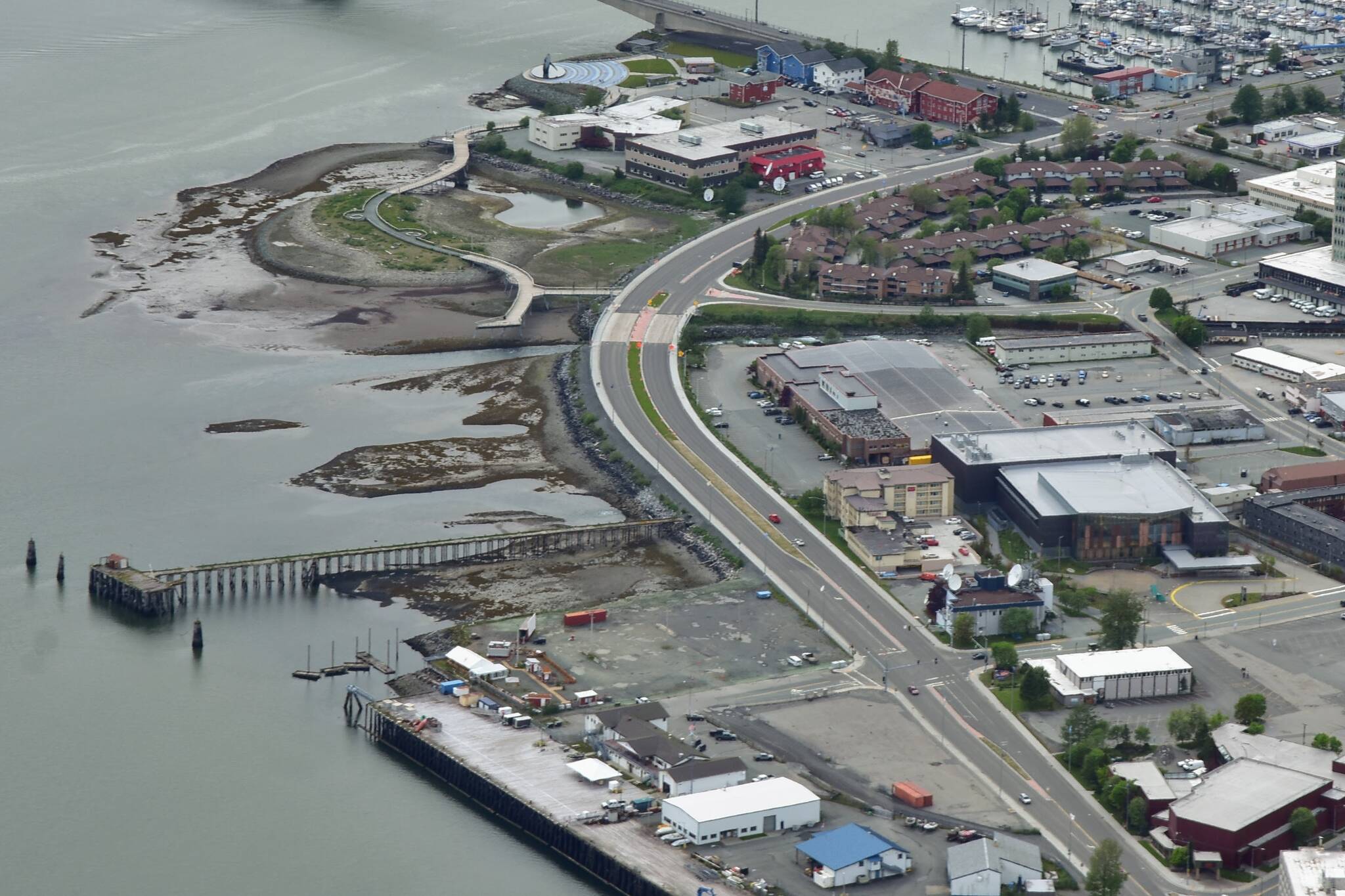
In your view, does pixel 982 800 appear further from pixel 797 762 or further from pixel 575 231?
pixel 575 231

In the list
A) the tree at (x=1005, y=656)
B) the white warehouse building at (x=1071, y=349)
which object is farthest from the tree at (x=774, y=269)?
the tree at (x=1005, y=656)

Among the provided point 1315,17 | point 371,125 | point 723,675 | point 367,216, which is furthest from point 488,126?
point 723,675

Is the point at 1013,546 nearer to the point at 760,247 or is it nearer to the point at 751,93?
the point at 760,247

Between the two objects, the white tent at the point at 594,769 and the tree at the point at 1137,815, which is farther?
the white tent at the point at 594,769

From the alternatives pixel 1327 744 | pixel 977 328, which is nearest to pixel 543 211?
pixel 977 328

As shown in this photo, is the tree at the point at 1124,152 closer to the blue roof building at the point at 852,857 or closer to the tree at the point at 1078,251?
the tree at the point at 1078,251

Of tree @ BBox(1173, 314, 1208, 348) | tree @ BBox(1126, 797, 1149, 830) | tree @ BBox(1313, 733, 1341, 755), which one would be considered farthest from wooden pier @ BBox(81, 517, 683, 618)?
tree @ BBox(1173, 314, 1208, 348)
